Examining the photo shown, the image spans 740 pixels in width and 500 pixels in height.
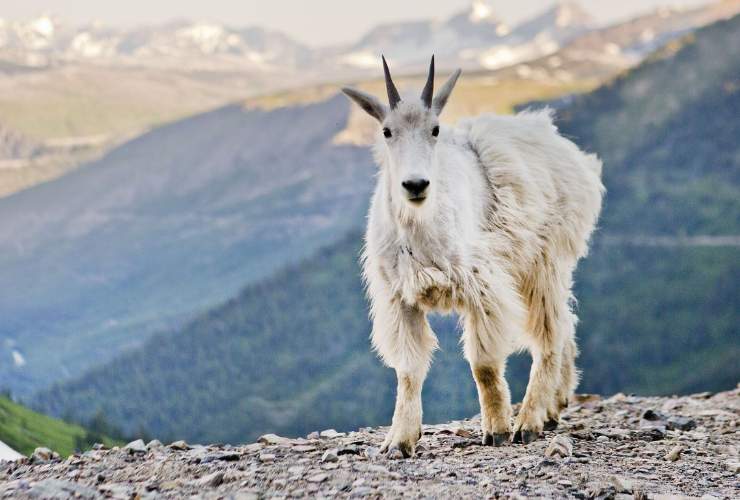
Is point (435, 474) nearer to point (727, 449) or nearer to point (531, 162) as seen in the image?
point (727, 449)

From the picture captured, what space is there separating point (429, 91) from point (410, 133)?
62 cm

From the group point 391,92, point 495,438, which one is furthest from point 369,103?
point 495,438

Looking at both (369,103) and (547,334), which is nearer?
(369,103)

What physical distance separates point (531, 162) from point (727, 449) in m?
4.84

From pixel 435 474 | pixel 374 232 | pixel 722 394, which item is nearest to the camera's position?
pixel 435 474

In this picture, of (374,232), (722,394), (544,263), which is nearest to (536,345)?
(544,263)

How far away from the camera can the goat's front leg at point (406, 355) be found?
12469mm

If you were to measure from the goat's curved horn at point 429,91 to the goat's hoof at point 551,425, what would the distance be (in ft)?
16.7

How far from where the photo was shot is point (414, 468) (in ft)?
37.2

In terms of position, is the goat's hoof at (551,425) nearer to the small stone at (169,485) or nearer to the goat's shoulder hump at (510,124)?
the goat's shoulder hump at (510,124)

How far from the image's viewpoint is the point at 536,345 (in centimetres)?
1514

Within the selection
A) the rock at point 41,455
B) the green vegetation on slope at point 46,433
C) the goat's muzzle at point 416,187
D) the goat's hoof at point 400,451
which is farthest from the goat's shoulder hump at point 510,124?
Answer: the green vegetation on slope at point 46,433

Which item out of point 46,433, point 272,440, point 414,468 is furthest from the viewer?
point 46,433

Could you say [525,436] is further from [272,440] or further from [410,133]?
[410,133]
